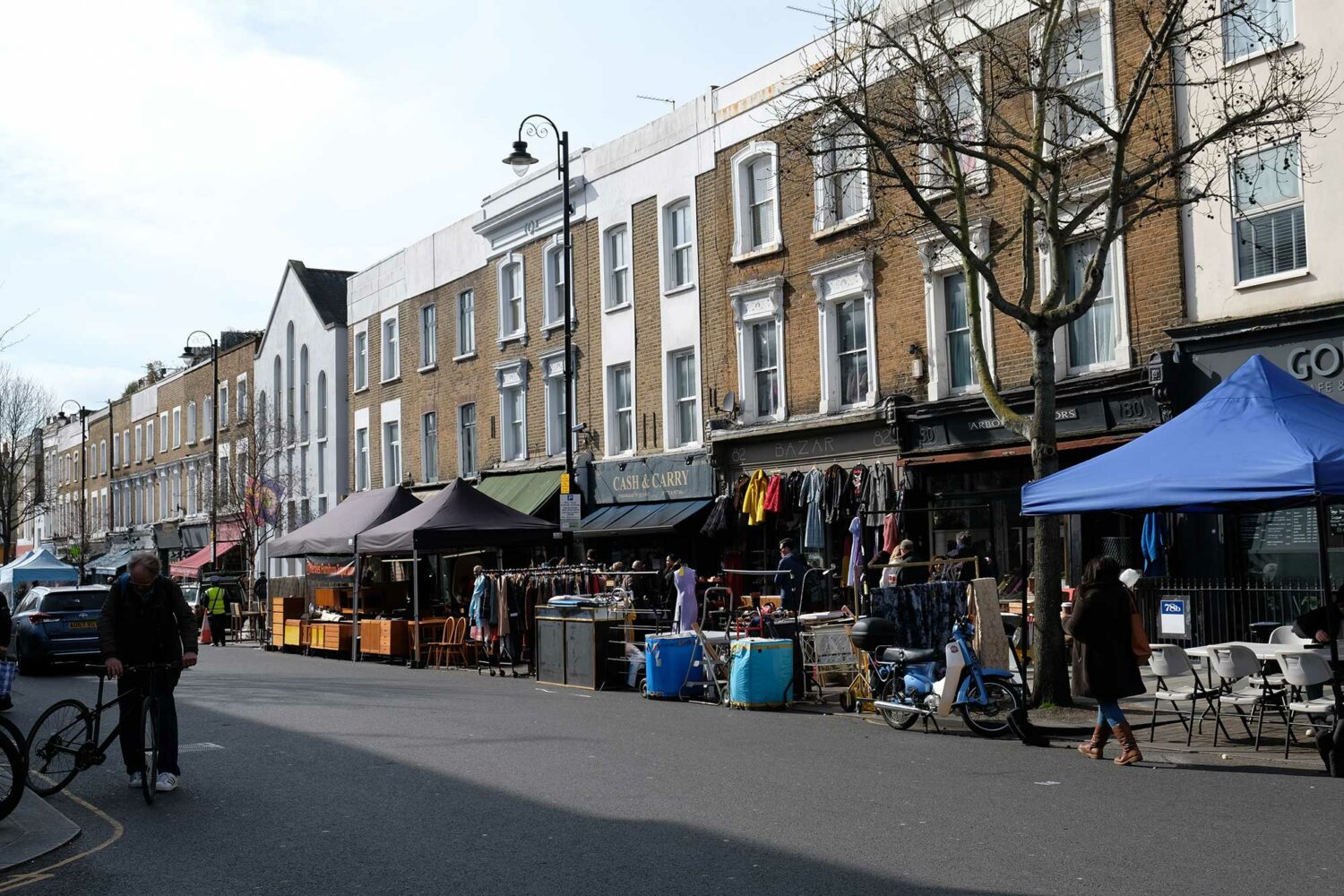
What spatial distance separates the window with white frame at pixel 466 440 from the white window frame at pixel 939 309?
1587 centimetres

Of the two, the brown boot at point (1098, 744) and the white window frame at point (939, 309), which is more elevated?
the white window frame at point (939, 309)

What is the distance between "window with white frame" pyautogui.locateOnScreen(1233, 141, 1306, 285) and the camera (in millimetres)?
16938

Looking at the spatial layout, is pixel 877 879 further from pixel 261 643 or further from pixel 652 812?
pixel 261 643

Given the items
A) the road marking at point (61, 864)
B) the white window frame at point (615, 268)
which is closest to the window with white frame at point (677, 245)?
the white window frame at point (615, 268)

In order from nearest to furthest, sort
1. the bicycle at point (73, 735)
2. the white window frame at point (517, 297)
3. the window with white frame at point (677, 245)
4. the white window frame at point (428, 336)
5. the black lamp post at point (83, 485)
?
1. the bicycle at point (73, 735)
2. the window with white frame at point (677, 245)
3. the white window frame at point (517, 297)
4. the white window frame at point (428, 336)
5. the black lamp post at point (83, 485)

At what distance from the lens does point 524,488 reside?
31422 millimetres

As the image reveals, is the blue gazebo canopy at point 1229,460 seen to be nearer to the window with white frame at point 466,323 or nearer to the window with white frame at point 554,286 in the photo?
the window with white frame at point 554,286

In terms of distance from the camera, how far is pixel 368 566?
3694cm

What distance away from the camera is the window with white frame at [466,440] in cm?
3478

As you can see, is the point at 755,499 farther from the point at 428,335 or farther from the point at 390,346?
the point at 390,346

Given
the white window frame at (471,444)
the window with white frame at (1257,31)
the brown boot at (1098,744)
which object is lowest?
the brown boot at (1098,744)

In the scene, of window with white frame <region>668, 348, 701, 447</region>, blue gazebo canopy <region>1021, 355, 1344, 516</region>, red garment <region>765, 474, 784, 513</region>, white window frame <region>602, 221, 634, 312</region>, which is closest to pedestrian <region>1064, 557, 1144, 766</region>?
blue gazebo canopy <region>1021, 355, 1344, 516</region>

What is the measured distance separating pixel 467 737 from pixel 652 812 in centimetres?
453

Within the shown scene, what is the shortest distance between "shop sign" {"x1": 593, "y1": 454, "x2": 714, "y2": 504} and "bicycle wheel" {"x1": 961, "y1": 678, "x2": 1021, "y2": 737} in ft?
43.8
